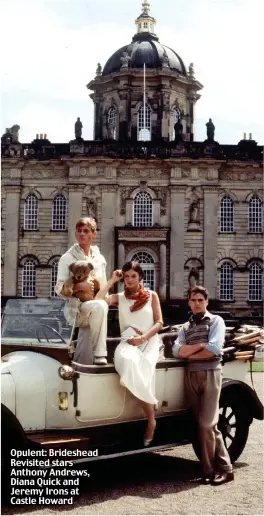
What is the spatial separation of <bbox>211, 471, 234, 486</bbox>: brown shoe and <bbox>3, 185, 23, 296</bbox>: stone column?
37.0 meters

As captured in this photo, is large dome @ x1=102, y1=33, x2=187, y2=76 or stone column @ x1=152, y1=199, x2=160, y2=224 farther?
large dome @ x1=102, y1=33, x2=187, y2=76

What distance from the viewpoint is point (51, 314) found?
709cm

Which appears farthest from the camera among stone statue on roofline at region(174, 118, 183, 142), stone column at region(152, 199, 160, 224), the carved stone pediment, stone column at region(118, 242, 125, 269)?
stone statue on roofline at region(174, 118, 183, 142)

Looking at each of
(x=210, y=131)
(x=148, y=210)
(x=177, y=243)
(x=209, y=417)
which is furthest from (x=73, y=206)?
(x=209, y=417)

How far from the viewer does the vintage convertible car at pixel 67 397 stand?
6.31 m

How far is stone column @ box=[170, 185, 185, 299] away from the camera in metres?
42.8

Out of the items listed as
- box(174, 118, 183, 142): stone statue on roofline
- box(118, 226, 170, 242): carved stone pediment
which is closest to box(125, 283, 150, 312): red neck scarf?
box(118, 226, 170, 242): carved stone pediment

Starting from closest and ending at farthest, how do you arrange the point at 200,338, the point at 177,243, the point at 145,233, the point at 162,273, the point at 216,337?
the point at 216,337 < the point at 200,338 < the point at 162,273 < the point at 145,233 < the point at 177,243

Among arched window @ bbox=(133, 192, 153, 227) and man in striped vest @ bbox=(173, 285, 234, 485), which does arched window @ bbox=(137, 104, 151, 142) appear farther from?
man in striped vest @ bbox=(173, 285, 234, 485)

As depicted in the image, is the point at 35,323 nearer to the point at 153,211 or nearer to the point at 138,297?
the point at 138,297

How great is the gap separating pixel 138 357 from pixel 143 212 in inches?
1462

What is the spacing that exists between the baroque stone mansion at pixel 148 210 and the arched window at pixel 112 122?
577 centimetres

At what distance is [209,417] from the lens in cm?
733

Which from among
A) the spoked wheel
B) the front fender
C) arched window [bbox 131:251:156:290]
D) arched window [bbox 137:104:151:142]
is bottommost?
the spoked wheel
